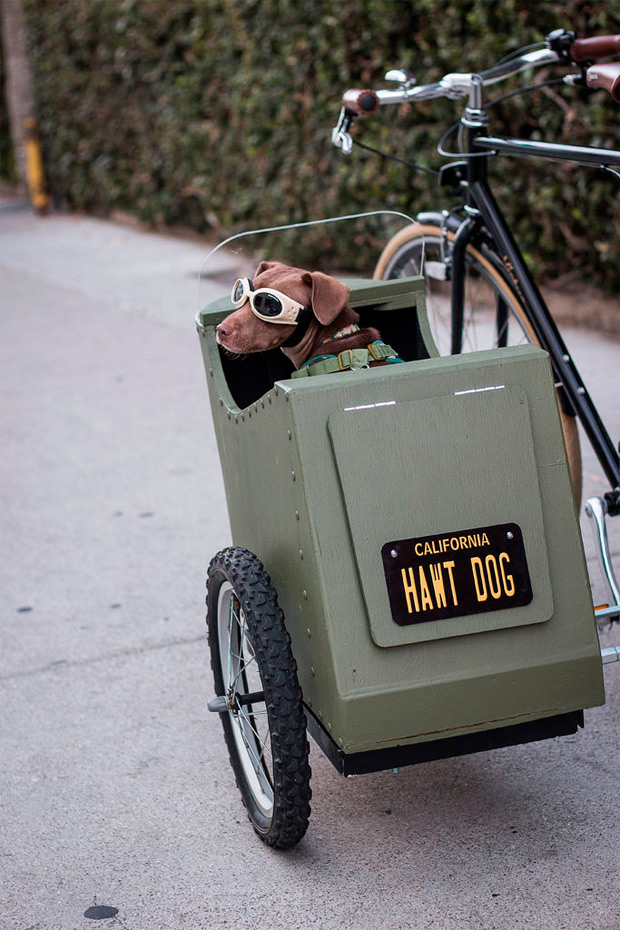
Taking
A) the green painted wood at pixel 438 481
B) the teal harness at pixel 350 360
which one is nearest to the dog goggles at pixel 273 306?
the teal harness at pixel 350 360

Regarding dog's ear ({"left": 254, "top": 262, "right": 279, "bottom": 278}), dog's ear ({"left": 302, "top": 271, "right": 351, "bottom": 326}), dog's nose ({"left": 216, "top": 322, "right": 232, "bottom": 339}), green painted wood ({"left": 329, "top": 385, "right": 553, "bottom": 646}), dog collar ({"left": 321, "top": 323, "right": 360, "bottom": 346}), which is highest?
dog's ear ({"left": 254, "top": 262, "right": 279, "bottom": 278})

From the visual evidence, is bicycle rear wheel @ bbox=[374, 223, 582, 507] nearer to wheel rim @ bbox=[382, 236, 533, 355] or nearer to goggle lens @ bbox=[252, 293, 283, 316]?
wheel rim @ bbox=[382, 236, 533, 355]

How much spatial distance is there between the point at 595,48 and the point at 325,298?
133 centimetres

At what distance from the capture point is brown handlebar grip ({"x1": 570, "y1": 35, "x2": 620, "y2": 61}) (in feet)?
10.4

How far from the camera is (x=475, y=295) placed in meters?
4.31

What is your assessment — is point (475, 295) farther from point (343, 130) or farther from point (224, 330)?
point (224, 330)

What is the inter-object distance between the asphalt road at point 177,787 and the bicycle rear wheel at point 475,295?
639 millimetres

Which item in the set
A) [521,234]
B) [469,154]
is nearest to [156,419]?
[521,234]

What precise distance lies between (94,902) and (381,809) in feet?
2.18

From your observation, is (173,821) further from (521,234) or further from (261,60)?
(261,60)

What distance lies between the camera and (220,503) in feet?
15.1

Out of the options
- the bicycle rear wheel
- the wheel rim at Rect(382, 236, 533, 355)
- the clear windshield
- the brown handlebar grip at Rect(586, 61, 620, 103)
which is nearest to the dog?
the bicycle rear wheel

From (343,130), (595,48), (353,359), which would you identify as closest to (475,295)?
(343,130)

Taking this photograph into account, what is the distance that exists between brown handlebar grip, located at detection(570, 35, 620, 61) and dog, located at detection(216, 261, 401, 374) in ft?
3.92
